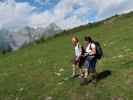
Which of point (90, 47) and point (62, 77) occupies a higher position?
point (90, 47)

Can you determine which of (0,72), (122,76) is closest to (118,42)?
(0,72)

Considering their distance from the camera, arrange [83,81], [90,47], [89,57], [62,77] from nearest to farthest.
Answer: [90,47]
[89,57]
[83,81]
[62,77]

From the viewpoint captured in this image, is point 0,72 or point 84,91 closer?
point 84,91

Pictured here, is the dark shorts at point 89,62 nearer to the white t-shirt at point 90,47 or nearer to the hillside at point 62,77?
the white t-shirt at point 90,47

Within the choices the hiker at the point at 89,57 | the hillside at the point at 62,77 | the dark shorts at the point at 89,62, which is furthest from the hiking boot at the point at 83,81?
the dark shorts at the point at 89,62

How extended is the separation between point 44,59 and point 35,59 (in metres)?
1.81

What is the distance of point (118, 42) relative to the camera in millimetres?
43656

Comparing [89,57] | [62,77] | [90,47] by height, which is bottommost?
[62,77]

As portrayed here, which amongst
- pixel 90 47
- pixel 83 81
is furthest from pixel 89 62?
pixel 83 81

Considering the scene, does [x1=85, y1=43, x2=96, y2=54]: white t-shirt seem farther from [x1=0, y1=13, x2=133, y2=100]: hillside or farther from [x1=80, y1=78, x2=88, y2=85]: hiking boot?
[x1=0, y1=13, x2=133, y2=100]: hillside

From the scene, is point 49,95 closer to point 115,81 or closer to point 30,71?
point 115,81

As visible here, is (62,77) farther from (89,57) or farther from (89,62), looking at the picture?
(89,57)

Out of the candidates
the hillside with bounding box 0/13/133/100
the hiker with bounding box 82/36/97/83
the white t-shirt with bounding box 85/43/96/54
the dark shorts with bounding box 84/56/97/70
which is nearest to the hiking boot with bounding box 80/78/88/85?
the hiker with bounding box 82/36/97/83

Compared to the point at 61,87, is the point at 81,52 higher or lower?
higher
